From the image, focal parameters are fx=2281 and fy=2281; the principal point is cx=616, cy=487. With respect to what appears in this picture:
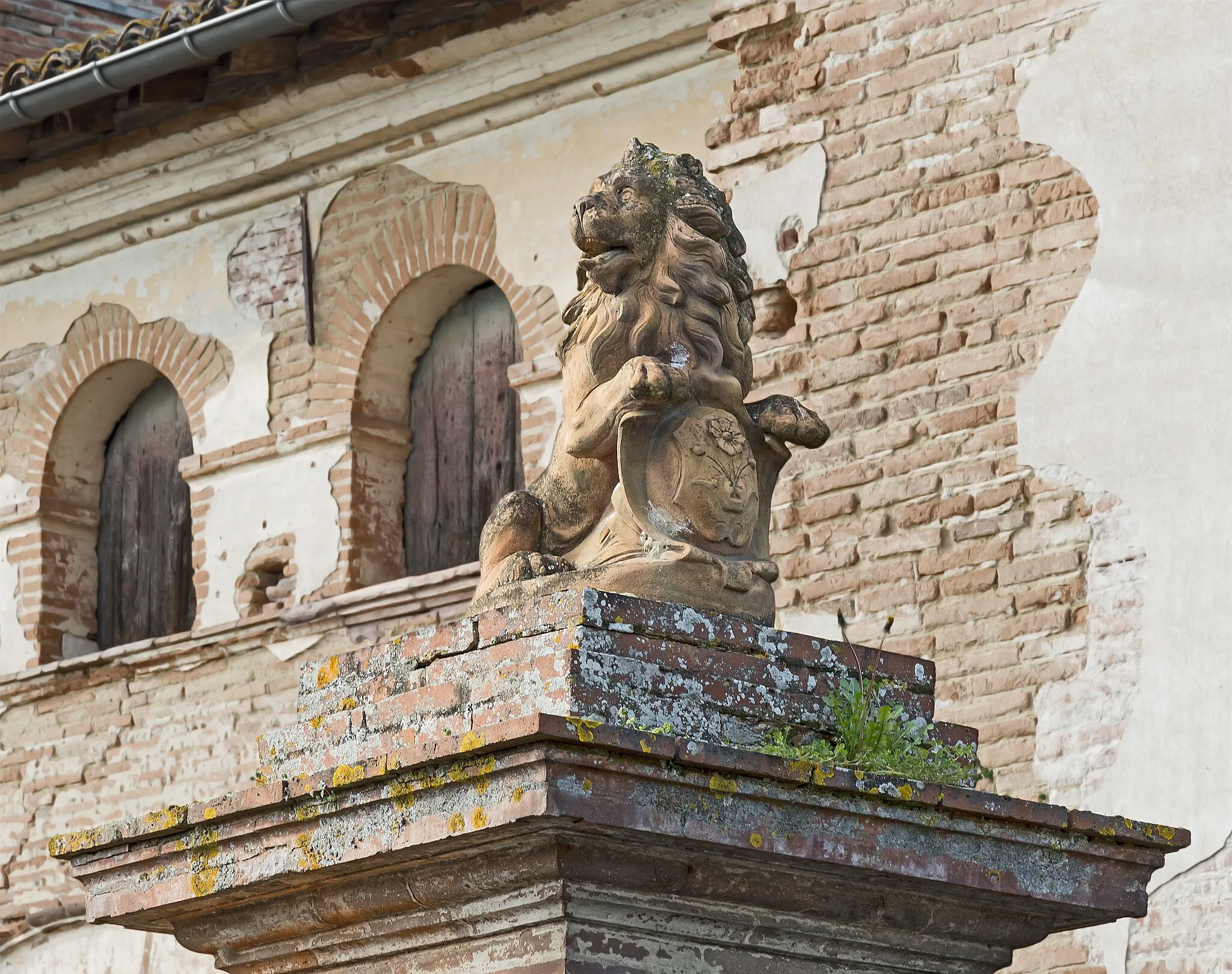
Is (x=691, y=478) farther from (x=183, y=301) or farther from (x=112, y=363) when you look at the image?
(x=112, y=363)

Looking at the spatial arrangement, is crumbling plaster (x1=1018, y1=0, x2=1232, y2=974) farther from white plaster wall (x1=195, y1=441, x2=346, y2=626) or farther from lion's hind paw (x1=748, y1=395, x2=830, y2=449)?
white plaster wall (x1=195, y1=441, x2=346, y2=626)

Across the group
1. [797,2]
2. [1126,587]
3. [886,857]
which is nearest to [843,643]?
[886,857]

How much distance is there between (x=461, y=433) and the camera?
10.2m

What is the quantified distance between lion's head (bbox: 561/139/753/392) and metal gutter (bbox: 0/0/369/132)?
16.8ft

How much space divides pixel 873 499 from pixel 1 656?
5.42 meters

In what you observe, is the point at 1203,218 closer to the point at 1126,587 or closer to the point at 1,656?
the point at 1126,587

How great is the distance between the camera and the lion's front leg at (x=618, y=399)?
4.37 m

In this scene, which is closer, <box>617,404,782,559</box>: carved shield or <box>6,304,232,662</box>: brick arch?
<box>617,404,782,559</box>: carved shield

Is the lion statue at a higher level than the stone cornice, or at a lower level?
lower

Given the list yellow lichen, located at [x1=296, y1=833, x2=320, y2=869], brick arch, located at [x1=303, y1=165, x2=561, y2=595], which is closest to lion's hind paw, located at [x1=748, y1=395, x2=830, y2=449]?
yellow lichen, located at [x1=296, y1=833, x2=320, y2=869]

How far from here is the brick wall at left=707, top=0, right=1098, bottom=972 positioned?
7.12 meters

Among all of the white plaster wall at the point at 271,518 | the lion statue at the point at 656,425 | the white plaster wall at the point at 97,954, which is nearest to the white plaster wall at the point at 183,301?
the white plaster wall at the point at 271,518

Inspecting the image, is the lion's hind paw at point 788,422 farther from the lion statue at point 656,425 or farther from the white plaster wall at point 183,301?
the white plaster wall at point 183,301

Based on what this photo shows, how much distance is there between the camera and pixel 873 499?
7508mm
